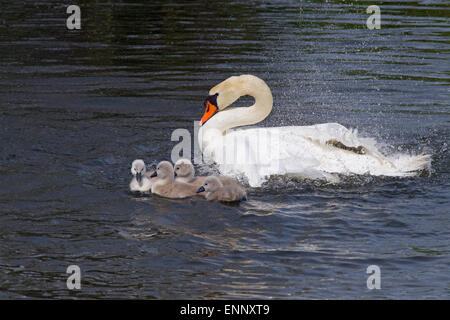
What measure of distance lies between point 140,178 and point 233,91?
6.97 ft

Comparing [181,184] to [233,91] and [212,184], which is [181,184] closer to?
[212,184]

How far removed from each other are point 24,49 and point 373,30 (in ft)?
25.9

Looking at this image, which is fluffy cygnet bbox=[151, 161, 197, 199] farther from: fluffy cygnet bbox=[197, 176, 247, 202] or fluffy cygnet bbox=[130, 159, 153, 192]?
fluffy cygnet bbox=[197, 176, 247, 202]

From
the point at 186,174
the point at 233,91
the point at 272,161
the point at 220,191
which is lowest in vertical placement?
the point at 220,191

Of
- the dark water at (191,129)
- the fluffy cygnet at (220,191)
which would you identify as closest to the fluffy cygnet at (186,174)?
the fluffy cygnet at (220,191)

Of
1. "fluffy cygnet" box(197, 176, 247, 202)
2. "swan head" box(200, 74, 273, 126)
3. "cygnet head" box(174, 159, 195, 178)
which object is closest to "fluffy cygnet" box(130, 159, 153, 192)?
"cygnet head" box(174, 159, 195, 178)

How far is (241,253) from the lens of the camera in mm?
6945

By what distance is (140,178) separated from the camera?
8.57 meters

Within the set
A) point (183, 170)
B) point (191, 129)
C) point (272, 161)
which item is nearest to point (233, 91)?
point (191, 129)

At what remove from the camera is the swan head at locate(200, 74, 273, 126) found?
32.5 ft

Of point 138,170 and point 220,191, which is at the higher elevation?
point 138,170

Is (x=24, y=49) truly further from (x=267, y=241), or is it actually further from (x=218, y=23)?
(x=267, y=241)

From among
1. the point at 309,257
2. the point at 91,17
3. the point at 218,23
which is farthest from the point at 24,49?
the point at 309,257

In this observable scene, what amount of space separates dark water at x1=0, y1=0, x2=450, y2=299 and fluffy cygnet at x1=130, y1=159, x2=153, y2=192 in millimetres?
146
